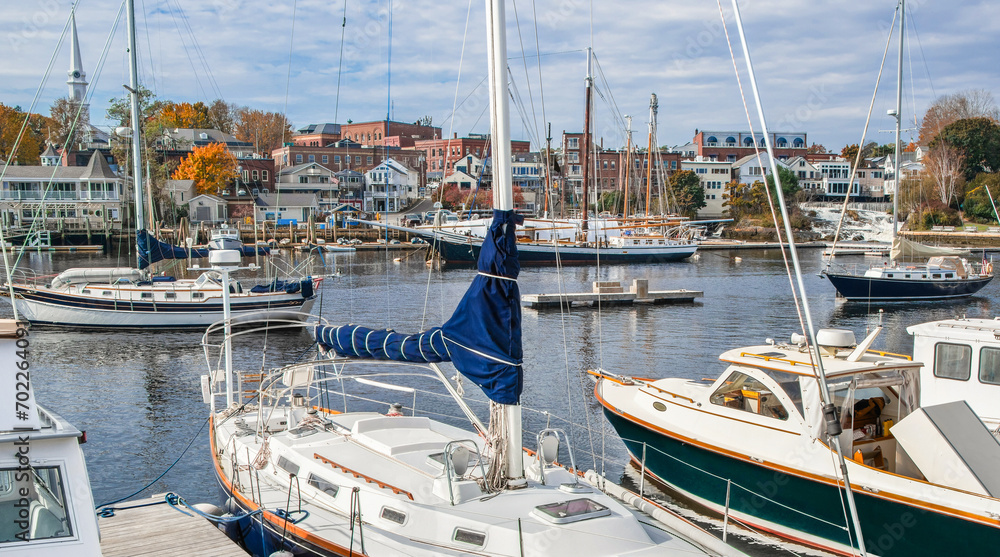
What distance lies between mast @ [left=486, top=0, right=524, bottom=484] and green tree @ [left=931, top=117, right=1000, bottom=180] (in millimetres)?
95688

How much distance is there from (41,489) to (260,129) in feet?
445

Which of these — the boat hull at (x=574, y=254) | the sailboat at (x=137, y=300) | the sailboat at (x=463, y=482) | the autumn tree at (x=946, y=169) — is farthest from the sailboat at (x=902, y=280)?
the autumn tree at (x=946, y=169)

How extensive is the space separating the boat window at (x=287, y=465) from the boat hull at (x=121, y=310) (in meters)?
22.6

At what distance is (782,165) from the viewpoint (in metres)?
119

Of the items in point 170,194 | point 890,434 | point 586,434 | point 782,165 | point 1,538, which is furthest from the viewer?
point 782,165

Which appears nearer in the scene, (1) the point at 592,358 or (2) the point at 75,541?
(2) the point at 75,541

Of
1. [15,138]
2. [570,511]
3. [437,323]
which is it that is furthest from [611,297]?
[15,138]

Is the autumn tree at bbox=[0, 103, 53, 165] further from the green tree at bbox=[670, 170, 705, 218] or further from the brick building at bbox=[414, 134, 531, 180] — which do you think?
the green tree at bbox=[670, 170, 705, 218]

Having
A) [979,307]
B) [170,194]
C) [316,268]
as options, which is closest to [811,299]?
[979,307]

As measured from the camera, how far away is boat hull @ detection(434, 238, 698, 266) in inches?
2586

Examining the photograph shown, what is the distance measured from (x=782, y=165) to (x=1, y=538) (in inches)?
4865

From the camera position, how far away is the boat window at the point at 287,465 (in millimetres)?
10203

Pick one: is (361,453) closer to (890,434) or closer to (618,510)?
(618,510)
